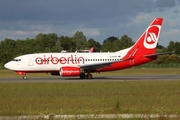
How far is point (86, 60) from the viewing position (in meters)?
45.1

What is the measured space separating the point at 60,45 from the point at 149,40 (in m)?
121

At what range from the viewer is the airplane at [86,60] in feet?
144

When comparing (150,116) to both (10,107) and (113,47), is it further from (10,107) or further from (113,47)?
(113,47)

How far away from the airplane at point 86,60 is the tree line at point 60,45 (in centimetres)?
5508

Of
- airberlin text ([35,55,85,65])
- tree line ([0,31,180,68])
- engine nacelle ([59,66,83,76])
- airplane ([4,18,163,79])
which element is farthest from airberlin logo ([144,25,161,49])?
tree line ([0,31,180,68])

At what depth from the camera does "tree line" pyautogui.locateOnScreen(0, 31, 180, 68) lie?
109m

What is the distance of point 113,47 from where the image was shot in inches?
5605

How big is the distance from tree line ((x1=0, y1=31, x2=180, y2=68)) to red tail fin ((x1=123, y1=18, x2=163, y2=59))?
190 ft

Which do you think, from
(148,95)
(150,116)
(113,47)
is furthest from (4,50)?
(150,116)

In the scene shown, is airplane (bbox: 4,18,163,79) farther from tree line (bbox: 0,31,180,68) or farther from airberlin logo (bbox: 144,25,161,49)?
tree line (bbox: 0,31,180,68)

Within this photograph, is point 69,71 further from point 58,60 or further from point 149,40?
point 149,40

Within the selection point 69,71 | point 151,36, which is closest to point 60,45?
point 151,36

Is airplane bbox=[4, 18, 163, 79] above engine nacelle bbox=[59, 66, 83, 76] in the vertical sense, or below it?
above

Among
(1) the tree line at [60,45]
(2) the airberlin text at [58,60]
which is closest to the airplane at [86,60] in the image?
(2) the airberlin text at [58,60]
